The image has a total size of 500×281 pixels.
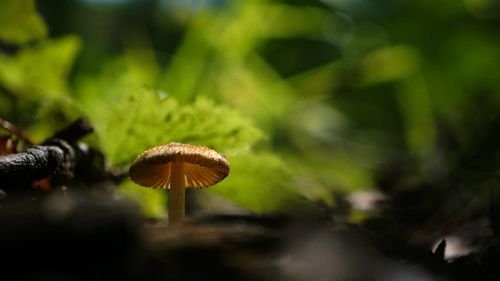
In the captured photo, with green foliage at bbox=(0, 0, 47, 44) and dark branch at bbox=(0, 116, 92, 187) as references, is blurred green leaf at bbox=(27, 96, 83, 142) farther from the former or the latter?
green foliage at bbox=(0, 0, 47, 44)

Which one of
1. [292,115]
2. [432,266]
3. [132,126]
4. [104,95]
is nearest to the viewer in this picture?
[432,266]

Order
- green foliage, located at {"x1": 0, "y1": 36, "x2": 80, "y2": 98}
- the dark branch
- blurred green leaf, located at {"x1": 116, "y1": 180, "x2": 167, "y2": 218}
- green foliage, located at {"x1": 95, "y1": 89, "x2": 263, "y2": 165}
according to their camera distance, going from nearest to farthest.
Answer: the dark branch < green foliage, located at {"x1": 95, "y1": 89, "x2": 263, "y2": 165} < blurred green leaf, located at {"x1": 116, "y1": 180, "x2": 167, "y2": 218} < green foliage, located at {"x1": 0, "y1": 36, "x2": 80, "y2": 98}

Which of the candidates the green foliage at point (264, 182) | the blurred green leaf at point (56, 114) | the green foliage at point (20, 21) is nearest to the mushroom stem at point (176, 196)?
the green foliage at point (264, 182)

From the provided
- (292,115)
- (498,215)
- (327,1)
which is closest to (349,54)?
(327,1)

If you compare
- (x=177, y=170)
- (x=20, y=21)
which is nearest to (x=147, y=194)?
(x=177, y=170)

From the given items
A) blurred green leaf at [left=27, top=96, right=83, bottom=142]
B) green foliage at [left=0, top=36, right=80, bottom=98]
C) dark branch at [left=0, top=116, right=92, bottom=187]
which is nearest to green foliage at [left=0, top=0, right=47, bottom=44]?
green foliage at [left=0, top=36, right=80, bottom=98]

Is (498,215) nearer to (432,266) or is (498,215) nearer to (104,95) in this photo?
(432,266)

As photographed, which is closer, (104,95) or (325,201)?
(325,201)
